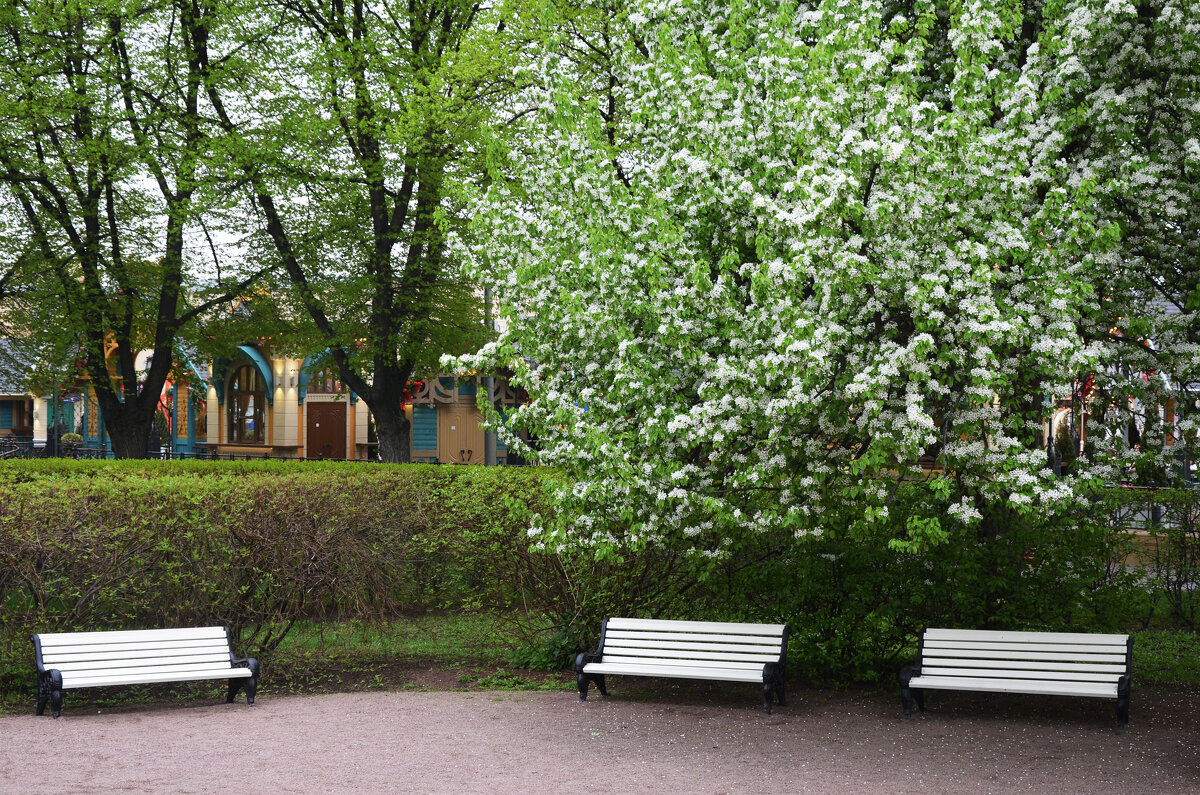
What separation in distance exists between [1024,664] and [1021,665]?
0.02 metres

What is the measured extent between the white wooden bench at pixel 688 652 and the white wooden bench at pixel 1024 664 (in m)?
0.97

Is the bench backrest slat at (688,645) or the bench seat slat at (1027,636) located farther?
the bench backrest slat at (688,645)

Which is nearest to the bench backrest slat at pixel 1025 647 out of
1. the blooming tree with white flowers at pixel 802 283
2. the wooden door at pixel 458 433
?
the blooming tree with white flowers at pixel 802 283

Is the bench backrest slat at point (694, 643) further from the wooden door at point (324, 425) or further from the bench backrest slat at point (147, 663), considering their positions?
the wooden door at point (324, 425)

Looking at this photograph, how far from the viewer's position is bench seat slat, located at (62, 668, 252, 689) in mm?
7949

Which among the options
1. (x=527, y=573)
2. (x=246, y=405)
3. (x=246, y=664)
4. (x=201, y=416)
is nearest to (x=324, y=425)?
(x=246, y=405)

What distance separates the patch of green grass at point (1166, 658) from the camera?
9586 millimetres

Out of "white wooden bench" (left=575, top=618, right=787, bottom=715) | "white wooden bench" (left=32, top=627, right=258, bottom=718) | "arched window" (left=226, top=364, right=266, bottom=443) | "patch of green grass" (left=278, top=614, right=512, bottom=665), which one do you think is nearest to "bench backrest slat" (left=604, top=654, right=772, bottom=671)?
"white wooden bench" (left=575, top=618, right=787, bottom=715)

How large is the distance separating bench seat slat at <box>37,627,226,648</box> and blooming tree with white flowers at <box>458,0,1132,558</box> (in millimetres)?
2659

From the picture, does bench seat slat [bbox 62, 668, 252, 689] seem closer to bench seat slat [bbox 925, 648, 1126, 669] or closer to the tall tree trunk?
bench seat slat [bbox 925, 648, 1126, 669]

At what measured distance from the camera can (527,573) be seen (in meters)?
9.91

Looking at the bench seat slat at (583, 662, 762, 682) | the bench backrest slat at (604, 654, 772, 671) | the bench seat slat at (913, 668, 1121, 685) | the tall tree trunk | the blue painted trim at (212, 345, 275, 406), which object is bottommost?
the bench seat slat at (583, 662, 762, 682)

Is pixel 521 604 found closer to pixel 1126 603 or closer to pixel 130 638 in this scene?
pixel 130 638

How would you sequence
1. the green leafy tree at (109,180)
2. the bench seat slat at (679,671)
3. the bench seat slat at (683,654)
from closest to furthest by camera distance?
the bench seat slat at (679,671) → the bench seat slat at (683,654) → the green leafy tree at (109,180)
